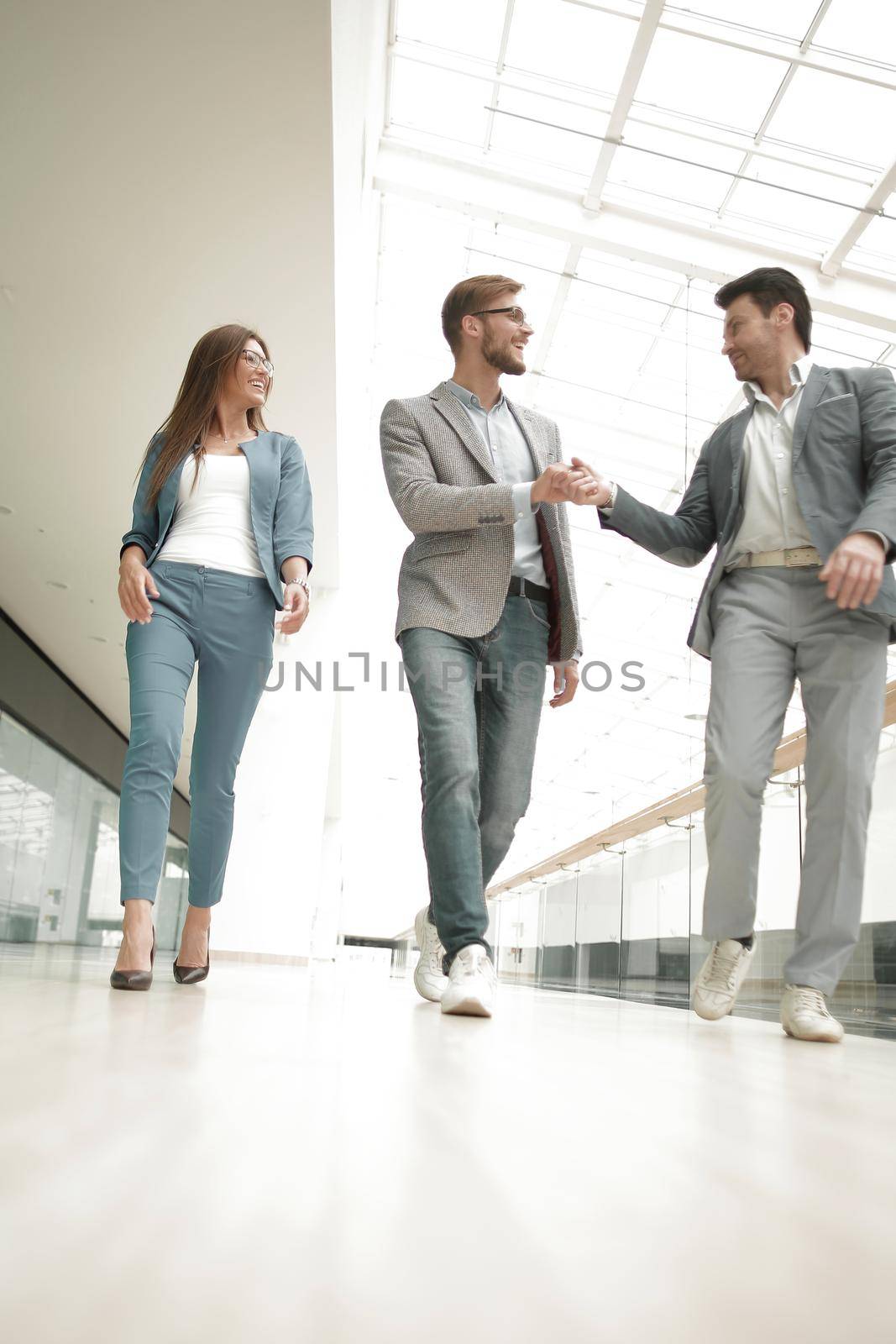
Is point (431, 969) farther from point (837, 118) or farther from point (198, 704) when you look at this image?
point (837, 118)

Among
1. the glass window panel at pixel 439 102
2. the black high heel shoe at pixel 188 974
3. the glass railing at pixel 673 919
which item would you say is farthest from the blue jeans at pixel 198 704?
the glass window panel at pixel 439 102

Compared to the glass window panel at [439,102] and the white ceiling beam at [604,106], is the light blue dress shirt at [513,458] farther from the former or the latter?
the glass window panel at [439,102]

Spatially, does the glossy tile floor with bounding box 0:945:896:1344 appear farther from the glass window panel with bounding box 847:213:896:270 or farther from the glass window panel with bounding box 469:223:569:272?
the glass window panel with bounding box 469:223:569:272

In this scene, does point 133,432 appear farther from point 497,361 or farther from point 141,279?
point 497,361

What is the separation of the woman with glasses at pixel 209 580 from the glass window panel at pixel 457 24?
5.74 m

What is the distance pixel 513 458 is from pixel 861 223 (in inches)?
259

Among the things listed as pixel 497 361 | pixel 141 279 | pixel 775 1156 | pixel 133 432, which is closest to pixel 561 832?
pixel 133 432

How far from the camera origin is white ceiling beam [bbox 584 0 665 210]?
6352mm

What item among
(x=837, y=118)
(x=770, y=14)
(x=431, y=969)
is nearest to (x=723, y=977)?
(x=431, y=969)

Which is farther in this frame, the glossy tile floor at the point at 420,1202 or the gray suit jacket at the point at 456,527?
the gray suit jacket at the point at 456,527

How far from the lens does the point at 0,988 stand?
1.54 meters

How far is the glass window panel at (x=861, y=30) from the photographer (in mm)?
6211

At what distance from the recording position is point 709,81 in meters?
6.80

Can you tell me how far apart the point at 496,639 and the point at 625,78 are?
630 centimetres
